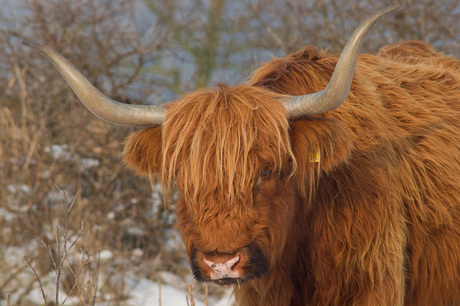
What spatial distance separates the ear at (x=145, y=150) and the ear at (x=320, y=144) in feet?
2.31

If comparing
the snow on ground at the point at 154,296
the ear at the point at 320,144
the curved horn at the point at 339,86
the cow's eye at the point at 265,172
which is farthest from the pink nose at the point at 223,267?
the snow on ground at the point at 154,296

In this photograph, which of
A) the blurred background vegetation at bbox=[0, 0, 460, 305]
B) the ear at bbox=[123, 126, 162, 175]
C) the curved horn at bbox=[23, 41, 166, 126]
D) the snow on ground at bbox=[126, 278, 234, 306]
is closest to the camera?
the curved horn at bbox=[23, 41, 166, 126]

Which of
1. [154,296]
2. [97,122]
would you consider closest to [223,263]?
[154,296]

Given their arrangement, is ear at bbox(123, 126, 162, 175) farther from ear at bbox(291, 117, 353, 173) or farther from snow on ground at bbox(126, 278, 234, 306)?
snow on ground at bbox(126, 278, 234, 306)

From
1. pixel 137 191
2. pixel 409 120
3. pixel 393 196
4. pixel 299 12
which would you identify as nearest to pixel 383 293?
pixel 393 196

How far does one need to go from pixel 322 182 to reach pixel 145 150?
0.92 metres

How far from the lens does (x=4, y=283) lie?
16.7ft

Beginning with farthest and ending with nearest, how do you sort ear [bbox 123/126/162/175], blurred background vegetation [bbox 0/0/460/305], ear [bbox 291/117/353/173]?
blurred background vegetation [bbox 0/0/460/305], ear [bbox 123/126/162/175], ear [bbox 291/117/353/173]

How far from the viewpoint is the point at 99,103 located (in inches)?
105

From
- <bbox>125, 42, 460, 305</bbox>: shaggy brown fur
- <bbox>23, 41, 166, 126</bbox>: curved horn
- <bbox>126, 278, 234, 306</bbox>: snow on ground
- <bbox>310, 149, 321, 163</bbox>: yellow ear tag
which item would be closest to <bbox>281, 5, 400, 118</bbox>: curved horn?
<bbox>125, 42, 460, 305</bbox>: shaggy brown fur

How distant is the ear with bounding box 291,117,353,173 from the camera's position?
2.66m

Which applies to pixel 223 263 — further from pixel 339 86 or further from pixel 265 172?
pixel 339 86

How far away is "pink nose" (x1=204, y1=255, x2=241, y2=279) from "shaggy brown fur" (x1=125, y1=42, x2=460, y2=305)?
4cm

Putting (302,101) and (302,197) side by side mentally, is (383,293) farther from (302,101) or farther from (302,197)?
(302,101)
